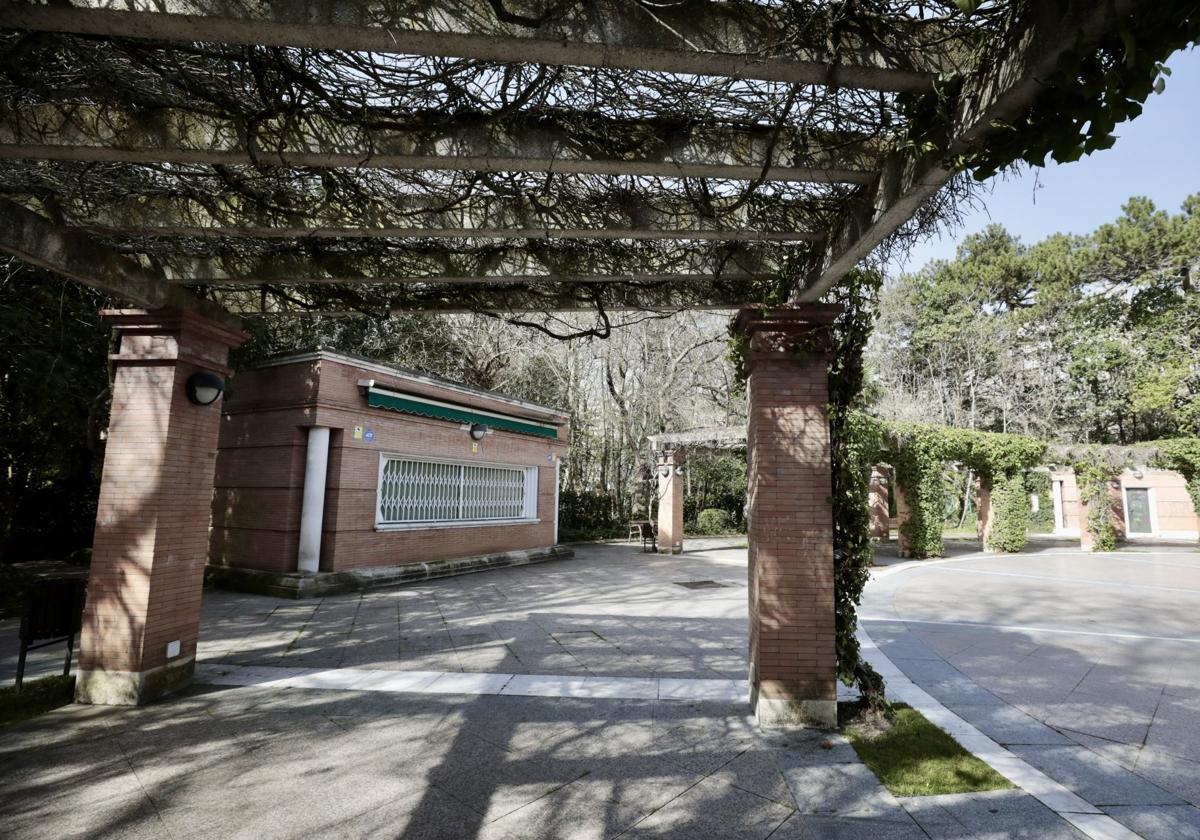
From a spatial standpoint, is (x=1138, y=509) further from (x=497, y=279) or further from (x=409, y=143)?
(x=409, y=143)

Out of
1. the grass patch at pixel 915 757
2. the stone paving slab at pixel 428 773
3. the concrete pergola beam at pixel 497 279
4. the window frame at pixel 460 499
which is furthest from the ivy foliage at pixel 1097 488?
the stone paving slab at pixel 428 773

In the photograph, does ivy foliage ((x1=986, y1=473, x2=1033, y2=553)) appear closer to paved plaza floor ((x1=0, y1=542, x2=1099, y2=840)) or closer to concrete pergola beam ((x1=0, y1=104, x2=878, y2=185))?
paved plaza floor ((x1=0, y1=542, x2=1099, y2=840))

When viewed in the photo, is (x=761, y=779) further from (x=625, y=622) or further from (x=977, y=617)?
(x=977, y=617)

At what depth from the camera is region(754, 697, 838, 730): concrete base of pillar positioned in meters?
4.19

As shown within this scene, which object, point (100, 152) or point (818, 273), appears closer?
point (100, 152)

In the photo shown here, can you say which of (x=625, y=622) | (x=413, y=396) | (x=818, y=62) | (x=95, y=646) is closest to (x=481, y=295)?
(x=818, y=62)

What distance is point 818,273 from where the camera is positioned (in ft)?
13.2

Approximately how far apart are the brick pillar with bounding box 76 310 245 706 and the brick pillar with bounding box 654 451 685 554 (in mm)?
11669

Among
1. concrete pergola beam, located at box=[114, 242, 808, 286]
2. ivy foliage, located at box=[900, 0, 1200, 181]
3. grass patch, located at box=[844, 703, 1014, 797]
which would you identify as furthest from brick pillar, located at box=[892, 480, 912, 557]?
ivy foliage, located at box=[900, 0, 1200, 181]

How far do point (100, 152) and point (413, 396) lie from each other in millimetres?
7780

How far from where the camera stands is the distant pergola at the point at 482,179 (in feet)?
7.41

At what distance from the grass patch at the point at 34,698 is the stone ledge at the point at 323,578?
386 centimetres

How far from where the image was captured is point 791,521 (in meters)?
4.33

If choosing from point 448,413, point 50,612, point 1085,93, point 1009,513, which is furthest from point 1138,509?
point 50,612
